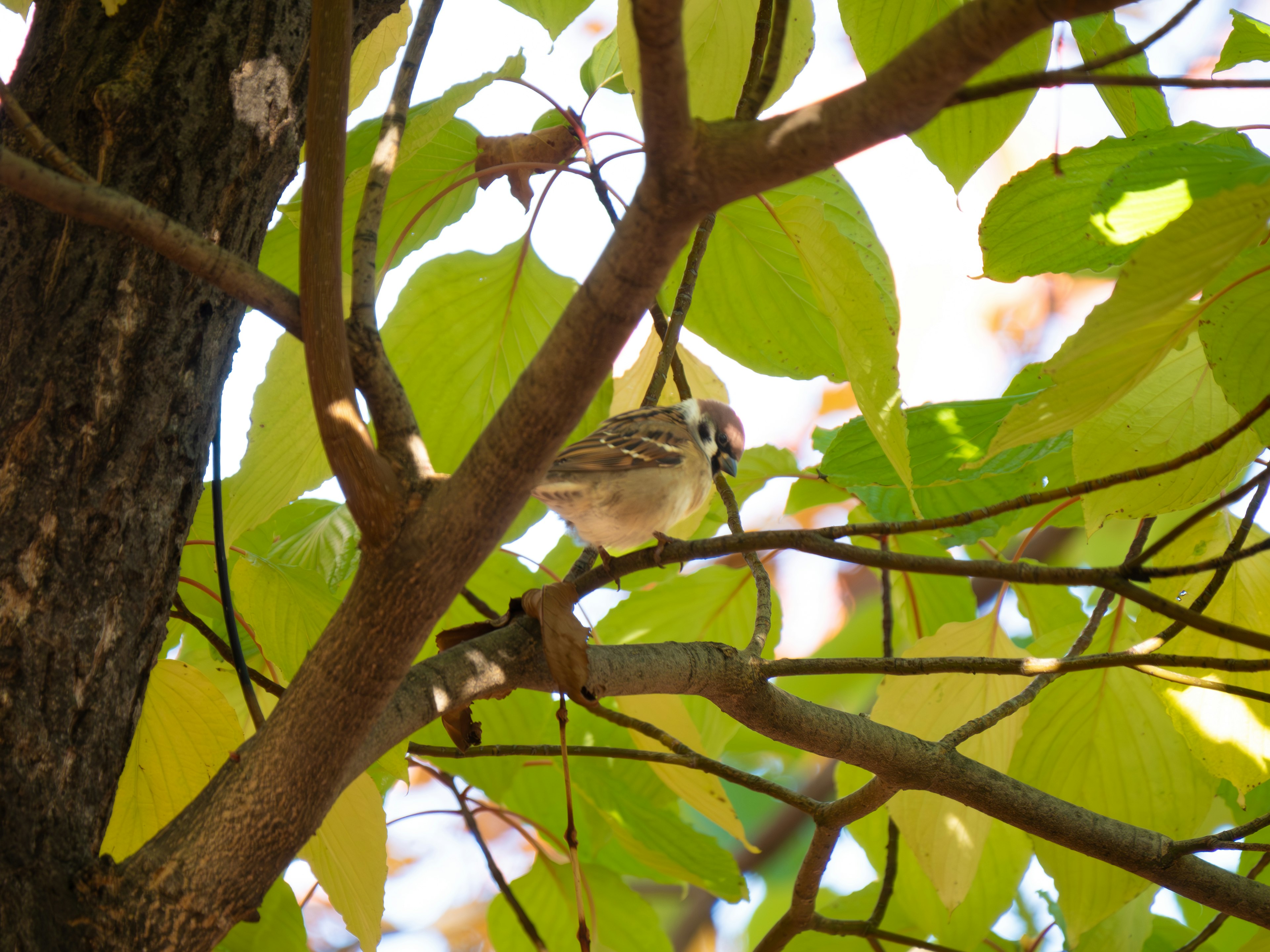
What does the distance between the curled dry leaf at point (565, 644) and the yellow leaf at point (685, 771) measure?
1.12 ft

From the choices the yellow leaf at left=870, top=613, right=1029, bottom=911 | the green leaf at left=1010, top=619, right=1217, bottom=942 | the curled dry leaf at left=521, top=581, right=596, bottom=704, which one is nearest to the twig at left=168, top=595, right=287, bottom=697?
the curled dry leaf at left=521, top=581, right=596, bottom=704

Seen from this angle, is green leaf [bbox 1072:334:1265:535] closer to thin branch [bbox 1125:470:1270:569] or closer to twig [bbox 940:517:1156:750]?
twig [bbox 940:517:1156:750]

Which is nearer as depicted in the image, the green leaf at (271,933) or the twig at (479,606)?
the green leaf at (271,933)

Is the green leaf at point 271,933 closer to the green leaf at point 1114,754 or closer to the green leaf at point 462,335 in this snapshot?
the green leaf at point 462,335

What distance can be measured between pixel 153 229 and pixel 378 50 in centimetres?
69

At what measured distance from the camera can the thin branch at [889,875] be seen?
138 cm

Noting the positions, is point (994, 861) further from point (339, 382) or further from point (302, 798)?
point (339, 382)

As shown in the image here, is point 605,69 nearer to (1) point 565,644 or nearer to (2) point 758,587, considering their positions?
(2) point 758,587

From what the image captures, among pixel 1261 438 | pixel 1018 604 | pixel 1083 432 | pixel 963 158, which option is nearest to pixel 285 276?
pixel 963 158

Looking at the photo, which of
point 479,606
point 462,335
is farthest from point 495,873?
point 462,335

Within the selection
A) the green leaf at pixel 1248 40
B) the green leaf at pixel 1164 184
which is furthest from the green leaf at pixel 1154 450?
the green leaf at pixel 1248 40

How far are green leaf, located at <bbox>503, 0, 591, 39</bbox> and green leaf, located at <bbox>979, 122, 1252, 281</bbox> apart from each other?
0.63m

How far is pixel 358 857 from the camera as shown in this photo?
3.24ft

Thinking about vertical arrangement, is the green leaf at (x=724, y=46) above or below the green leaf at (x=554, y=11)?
below
